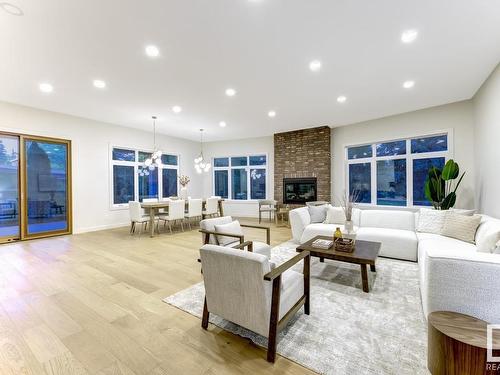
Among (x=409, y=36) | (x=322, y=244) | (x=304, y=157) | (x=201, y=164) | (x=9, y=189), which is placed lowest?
(x=322, y=244)

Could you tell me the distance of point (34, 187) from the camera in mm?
5367

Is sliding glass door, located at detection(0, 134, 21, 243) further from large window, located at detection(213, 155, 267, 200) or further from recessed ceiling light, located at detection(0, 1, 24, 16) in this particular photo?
large window, located at detection(213, 155, 267, 200)

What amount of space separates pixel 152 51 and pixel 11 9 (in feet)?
4.35

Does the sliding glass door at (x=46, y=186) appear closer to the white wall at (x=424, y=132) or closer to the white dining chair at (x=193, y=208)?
the white dining chair at (x=193, y=208)

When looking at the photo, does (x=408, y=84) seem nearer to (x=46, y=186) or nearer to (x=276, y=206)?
(x=276, y=206)

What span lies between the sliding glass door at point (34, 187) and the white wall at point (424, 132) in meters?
7.42

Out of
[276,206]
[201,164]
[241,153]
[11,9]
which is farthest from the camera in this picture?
[241,153]

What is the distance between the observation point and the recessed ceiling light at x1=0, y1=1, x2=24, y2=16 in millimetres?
2229

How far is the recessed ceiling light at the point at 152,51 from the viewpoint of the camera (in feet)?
9.55

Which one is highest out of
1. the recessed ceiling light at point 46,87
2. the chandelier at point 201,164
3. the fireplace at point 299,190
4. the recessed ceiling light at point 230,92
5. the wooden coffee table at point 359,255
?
the recessed ceiling light at point 46,87

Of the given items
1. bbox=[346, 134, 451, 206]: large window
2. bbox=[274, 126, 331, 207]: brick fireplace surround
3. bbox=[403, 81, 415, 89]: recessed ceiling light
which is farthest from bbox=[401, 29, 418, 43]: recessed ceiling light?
bbox=[274, 126, 331, 207]: brick fireplace surround

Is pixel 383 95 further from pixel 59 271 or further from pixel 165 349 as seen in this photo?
pixel 59 271

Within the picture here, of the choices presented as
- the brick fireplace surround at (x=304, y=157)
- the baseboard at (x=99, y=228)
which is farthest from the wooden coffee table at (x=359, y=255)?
the baseboard at (x=99, y=228)

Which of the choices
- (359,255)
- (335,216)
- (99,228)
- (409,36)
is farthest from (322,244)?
(99,228)
